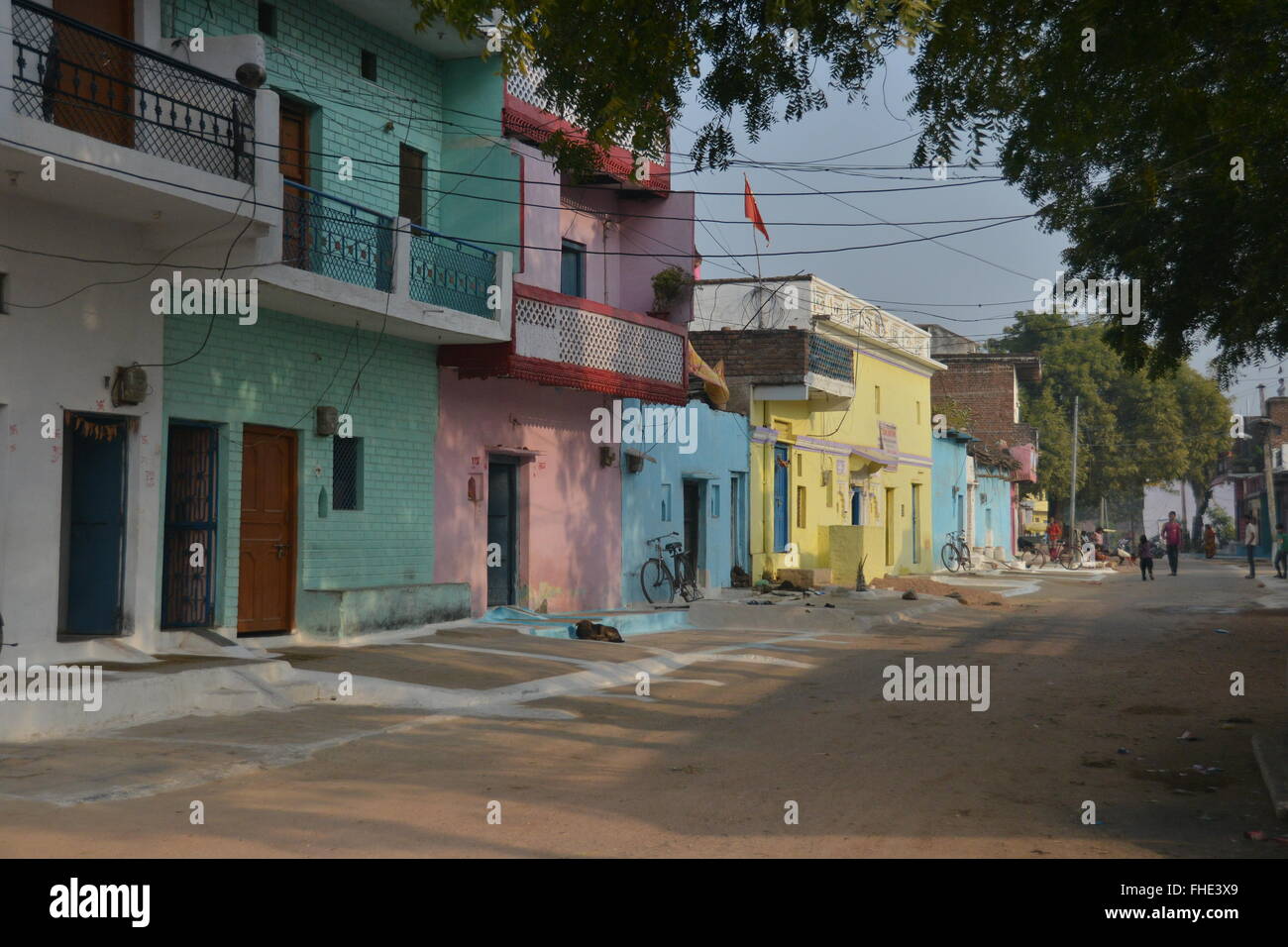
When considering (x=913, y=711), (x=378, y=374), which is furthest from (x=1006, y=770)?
(x=378, y=374)

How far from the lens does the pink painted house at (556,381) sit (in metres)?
17.3

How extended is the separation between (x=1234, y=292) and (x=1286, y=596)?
1424cm

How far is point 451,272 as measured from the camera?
16.1 m

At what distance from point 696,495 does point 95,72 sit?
15.8m

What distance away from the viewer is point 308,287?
1312 cm

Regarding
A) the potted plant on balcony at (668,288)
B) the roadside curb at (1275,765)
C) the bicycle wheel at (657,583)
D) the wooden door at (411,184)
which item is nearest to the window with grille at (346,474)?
the wooden door at (411,184)

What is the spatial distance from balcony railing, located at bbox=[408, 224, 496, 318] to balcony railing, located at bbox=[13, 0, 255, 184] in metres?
3.43

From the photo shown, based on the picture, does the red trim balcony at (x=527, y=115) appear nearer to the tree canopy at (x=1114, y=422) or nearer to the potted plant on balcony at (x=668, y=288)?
the potted plant on balcony at (x=668, y=288)

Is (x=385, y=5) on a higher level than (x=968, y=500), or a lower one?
higher

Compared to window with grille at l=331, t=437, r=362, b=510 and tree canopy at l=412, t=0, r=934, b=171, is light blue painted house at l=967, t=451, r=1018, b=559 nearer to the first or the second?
window with grille at l=331, t=437, r=362, b=510

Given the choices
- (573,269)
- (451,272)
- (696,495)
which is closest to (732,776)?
(451,272)

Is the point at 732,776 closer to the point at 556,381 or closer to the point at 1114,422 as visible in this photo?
the point at 556,381

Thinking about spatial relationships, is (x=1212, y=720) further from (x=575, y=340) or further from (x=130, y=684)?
(x=575, y=340)

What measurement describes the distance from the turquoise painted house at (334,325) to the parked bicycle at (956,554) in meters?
27.4
